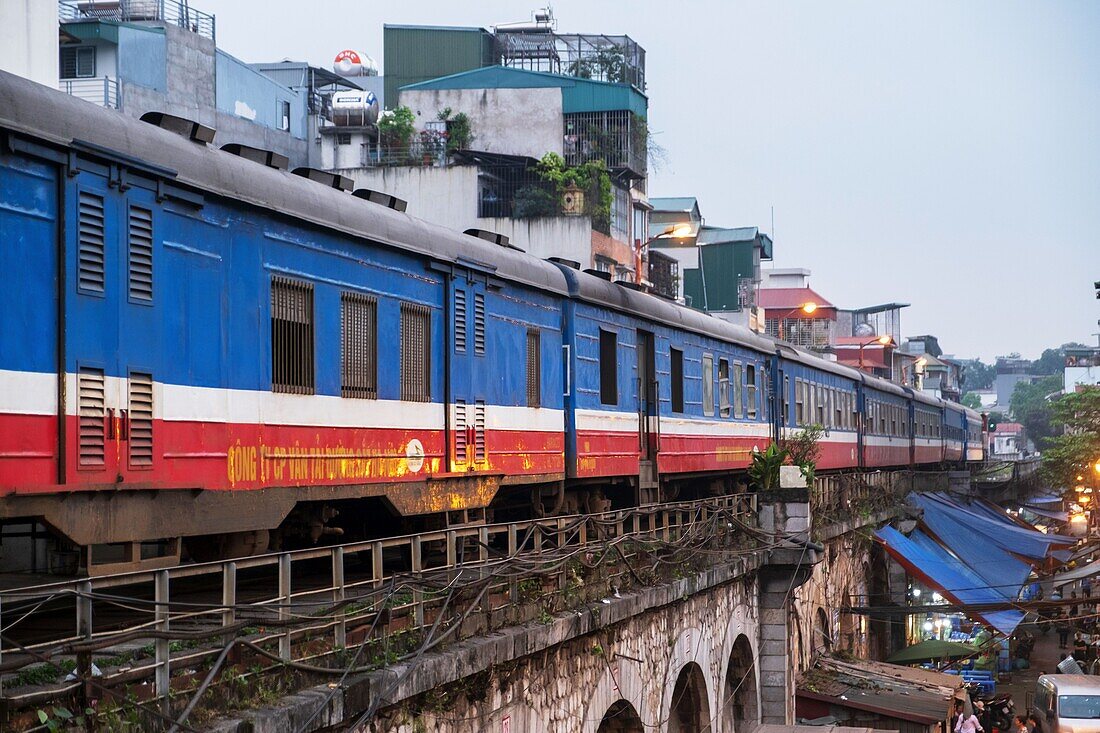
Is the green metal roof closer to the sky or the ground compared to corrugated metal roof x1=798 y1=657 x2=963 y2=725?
closer to the sky

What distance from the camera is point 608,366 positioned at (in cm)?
1844

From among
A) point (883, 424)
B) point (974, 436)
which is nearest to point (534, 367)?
point (883, 424)

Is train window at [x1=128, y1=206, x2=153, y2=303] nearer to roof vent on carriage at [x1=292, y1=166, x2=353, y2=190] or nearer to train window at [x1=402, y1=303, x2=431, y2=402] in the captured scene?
roof vent on carriage at [x1=292, y1=166, x2=353, y2=190]

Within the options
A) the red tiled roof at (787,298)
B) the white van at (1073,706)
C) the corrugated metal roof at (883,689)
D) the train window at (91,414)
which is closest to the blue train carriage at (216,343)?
the train window at (91,414)

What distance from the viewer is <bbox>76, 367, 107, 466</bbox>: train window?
26.1ft

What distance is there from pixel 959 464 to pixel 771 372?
4479 cm

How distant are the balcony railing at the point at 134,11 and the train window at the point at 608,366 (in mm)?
24494

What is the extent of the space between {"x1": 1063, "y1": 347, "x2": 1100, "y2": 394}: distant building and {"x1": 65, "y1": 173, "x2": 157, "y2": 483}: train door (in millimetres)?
100164

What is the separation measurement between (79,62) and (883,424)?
1064 inches

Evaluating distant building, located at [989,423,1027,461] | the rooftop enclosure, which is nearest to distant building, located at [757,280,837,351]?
the rooftop enclosure

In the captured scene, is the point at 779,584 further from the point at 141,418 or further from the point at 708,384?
the point at 141,418

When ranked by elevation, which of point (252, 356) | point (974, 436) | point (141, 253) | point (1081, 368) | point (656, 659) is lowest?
point (656, 659)

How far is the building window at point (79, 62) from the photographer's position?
36375mm

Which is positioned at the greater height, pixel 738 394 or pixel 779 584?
pixel 738 394
